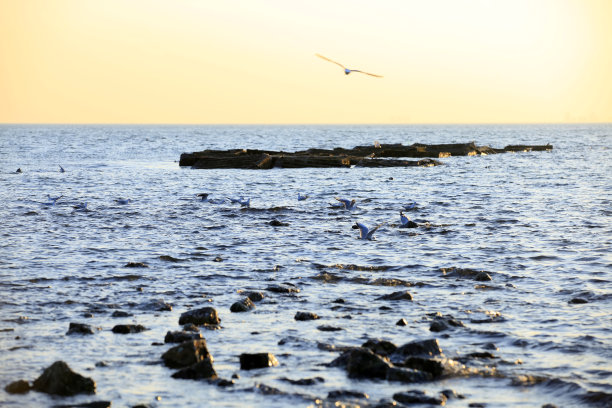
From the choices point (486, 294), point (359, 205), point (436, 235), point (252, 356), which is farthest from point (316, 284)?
point (359, 205)

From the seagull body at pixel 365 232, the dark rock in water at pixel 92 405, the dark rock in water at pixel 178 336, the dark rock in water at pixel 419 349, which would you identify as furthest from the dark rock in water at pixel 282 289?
the seagull body at pixel 365 232

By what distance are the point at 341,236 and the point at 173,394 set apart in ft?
50.9

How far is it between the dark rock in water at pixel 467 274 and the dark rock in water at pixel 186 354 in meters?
8.19

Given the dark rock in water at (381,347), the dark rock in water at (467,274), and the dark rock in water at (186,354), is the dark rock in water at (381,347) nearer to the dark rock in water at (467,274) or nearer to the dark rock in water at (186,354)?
the dark rock in water at (186,354)

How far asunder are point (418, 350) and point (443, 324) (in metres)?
1.95

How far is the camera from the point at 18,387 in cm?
959

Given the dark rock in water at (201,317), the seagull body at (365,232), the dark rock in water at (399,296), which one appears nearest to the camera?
the dark rock in water at (201,317)

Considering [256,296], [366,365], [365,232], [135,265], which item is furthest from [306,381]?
[365,232]

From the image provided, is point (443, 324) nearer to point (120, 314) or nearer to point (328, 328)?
point (328, 328)

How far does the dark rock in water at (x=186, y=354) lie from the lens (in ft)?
34.6

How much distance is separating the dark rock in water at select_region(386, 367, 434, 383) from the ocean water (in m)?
0.18

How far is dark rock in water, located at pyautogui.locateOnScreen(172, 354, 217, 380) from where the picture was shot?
10117 mm

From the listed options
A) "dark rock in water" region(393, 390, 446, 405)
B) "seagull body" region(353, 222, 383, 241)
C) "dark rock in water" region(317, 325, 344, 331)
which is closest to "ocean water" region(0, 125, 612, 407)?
"dark rock in water" region(317, 325, 344, 331)

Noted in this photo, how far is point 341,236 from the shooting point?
24.7 m
